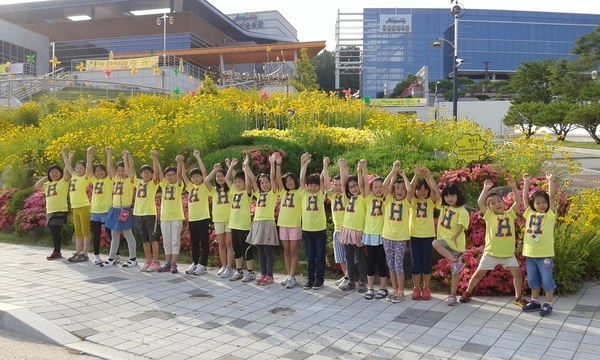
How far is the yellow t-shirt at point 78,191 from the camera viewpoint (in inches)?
347

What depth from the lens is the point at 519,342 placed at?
198 inches

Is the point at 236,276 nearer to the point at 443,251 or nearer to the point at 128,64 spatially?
the point at 443,251

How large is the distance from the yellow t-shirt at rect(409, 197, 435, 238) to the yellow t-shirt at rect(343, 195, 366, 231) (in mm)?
614

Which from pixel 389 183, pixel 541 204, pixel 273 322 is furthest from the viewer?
pixel 389 183

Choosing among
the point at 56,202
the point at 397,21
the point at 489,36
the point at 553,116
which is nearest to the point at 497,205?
the point at 56,202

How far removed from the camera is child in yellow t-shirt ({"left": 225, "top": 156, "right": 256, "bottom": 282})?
24.8ft

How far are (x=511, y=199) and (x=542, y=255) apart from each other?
5.83 ft

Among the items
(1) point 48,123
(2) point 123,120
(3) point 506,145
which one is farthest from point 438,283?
(1) point 48,123

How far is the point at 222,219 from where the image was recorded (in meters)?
7.84

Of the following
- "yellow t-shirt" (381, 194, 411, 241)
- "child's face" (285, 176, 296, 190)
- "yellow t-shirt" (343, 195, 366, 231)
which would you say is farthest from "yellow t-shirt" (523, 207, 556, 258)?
"child's face" (285, 176, 296, 190)

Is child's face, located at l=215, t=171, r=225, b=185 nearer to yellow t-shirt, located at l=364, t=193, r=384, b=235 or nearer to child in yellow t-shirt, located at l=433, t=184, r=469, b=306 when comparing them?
yellow t-shirt, located at l=364, t=193, r=384, b=235

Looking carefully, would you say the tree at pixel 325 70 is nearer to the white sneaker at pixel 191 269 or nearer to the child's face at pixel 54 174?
the child's face at pixel 54 174

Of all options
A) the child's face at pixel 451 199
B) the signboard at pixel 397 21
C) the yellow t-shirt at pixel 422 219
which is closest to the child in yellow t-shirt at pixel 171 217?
the yellow t-shirt at pixel 422 219

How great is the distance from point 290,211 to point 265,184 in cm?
52
